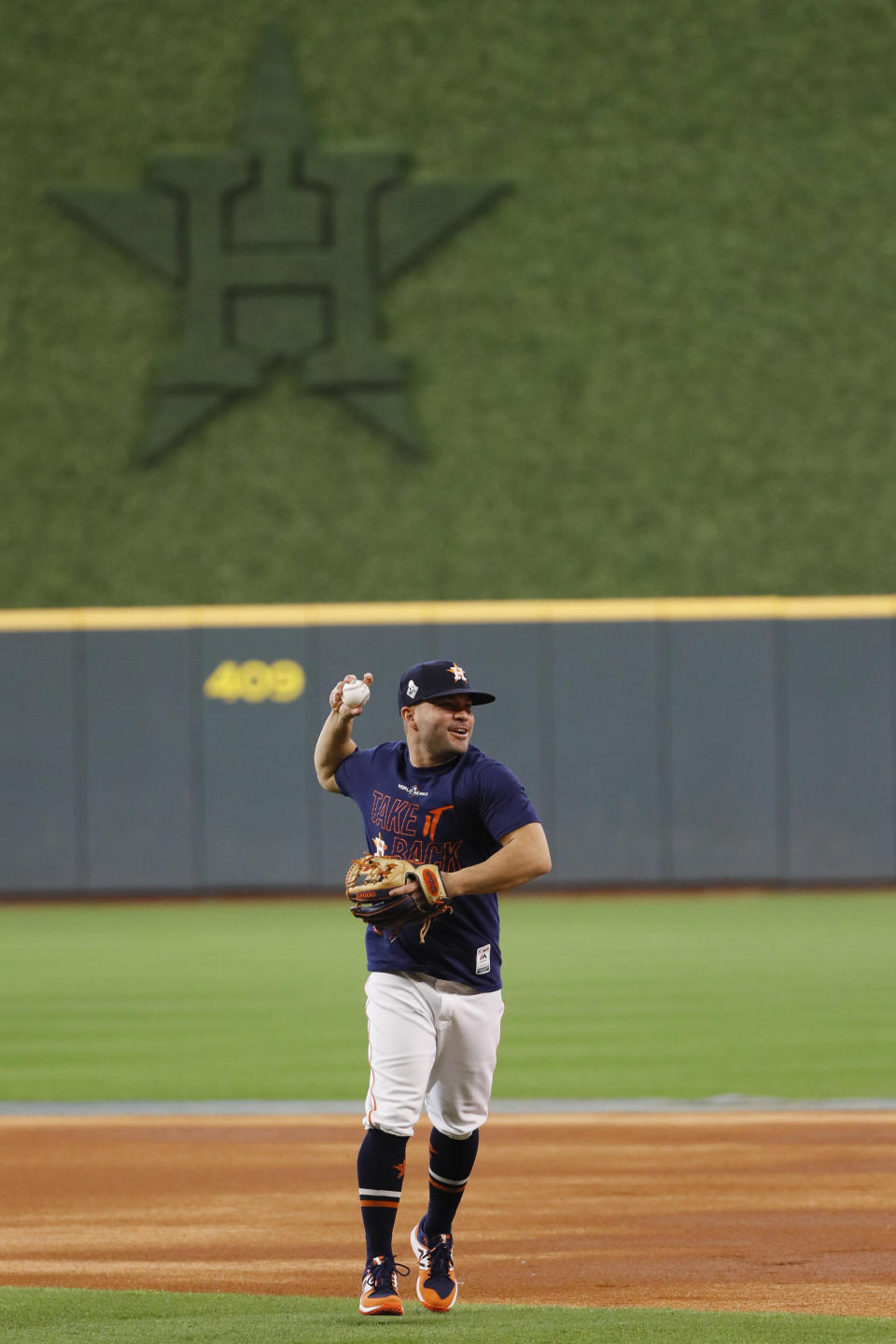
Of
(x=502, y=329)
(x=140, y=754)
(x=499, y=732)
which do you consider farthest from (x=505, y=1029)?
(x=502, y=329)

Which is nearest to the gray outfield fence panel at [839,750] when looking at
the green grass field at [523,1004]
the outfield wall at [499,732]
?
the outfield wall at [499,732]

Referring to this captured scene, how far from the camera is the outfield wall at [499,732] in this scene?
2295cm

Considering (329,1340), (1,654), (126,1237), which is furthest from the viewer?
(1,654)

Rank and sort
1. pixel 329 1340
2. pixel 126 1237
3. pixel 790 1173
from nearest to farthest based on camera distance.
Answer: pixel 329 1340 → pixel 126 1237 → pixel 790 1173

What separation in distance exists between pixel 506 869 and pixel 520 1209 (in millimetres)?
2603

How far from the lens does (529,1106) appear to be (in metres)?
9.88

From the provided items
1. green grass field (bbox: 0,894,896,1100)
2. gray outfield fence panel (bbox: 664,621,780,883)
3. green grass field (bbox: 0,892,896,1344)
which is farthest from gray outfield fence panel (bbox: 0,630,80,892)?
gray outfield fence panel (bbox: 664,621,780,883)

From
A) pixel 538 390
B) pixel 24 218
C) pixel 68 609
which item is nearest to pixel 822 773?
pixel 538 390

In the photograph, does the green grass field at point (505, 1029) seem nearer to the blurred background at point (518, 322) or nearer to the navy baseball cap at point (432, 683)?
the navy baseball cap at point (432, 683)

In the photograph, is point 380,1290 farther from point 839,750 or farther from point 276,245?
point 276,245

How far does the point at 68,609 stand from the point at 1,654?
122cm

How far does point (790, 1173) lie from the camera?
8.13m

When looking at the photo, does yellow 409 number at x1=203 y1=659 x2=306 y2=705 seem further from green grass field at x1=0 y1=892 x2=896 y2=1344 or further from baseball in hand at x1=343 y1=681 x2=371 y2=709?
baseball in hand at x1=343 y1=681 x2=371 y2=709

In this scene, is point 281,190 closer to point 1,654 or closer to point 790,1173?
point 1,654
